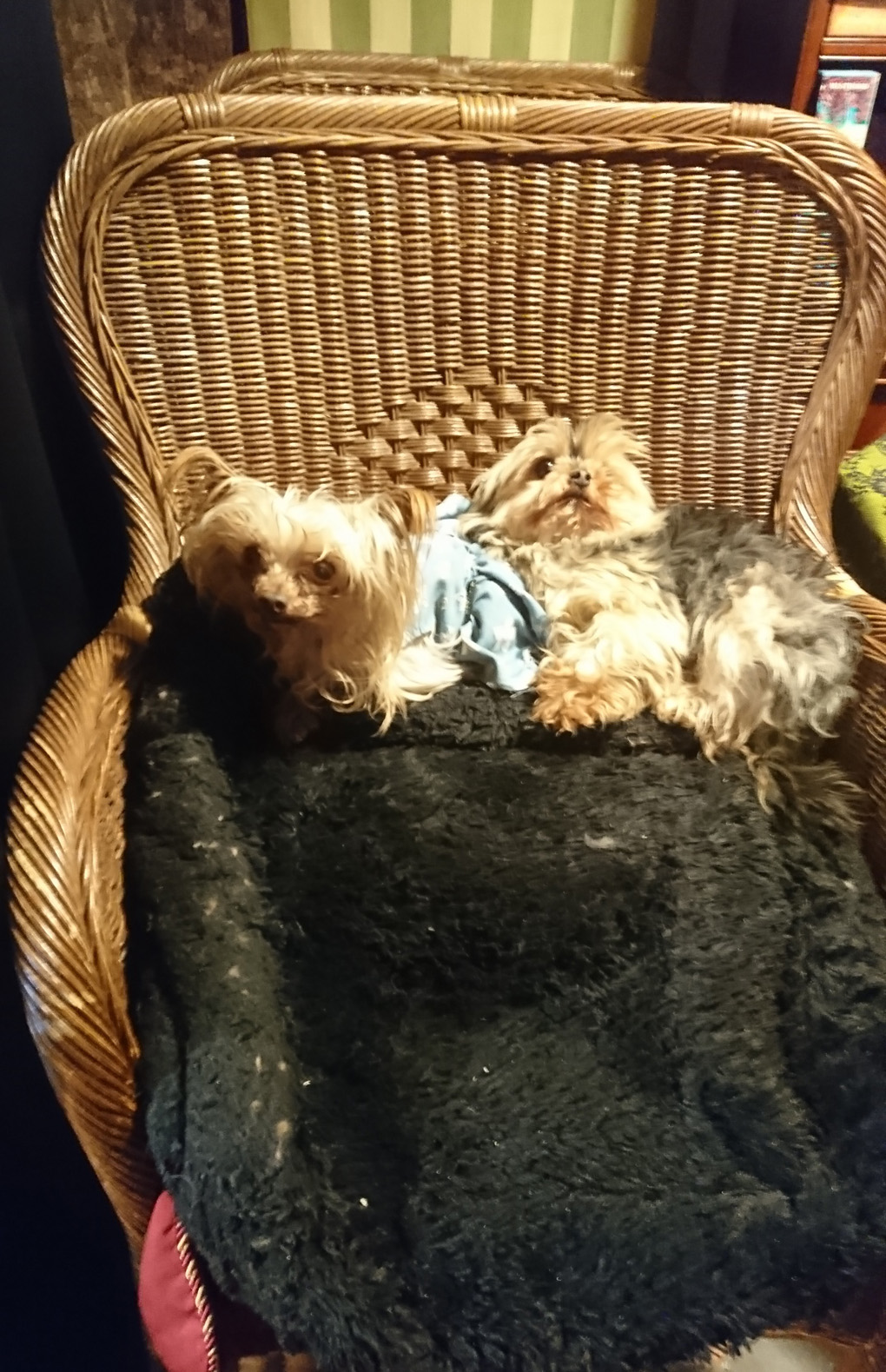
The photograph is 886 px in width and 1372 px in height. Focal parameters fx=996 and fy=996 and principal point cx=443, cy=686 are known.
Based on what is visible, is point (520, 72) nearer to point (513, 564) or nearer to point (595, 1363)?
point (513, 564)

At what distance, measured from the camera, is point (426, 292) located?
1345 mm

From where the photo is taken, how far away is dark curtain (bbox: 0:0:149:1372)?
1.13m

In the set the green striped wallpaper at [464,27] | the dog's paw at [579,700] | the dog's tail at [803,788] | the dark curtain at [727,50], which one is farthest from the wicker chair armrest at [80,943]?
the dark curtain at [727,50]

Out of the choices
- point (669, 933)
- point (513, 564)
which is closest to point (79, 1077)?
point (669, 933)

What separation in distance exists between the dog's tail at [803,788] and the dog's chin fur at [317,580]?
440 millimetres

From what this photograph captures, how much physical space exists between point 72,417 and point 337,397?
367 mm

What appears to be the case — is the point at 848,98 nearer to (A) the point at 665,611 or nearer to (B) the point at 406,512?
(A) the point at 665,611

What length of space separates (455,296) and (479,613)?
44cm

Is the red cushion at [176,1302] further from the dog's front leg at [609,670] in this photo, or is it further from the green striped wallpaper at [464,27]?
the green striped wallpaper at [464,27]

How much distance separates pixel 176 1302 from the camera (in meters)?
0.86

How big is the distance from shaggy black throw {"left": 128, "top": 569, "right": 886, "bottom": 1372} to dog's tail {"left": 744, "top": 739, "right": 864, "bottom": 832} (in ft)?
0.11

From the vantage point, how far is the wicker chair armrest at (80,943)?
88 centimetres

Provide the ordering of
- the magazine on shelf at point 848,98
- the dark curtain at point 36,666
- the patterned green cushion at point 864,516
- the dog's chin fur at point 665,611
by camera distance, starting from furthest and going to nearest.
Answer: the patterned green cushion at point 864,516
the magazine on shelf at point 848,98
the dog's chin fur at point 665,611
the dark curtain at point 36,666

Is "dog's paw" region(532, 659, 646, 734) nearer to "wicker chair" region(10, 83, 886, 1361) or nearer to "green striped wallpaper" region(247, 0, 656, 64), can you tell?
"wicker chair" region(10, 83, 886, 1361)
